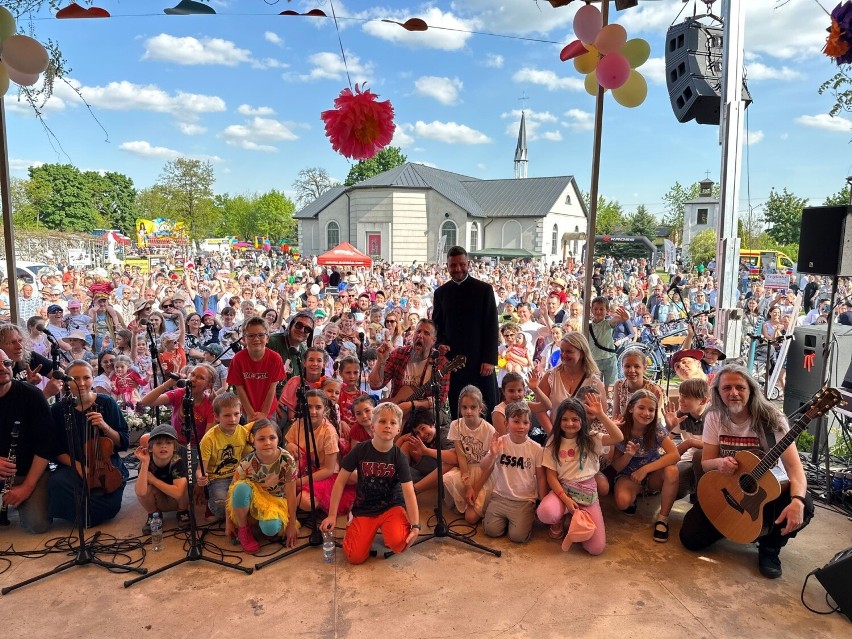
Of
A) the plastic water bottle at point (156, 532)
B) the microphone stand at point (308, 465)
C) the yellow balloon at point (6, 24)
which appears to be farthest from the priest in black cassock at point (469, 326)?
the yellow balloon at point (6, 24)

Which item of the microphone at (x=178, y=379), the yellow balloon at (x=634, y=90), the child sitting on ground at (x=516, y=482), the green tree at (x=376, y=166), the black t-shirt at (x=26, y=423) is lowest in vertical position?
the child sitting on ground at (x=516, y=482)

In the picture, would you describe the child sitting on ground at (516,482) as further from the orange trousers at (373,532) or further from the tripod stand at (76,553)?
the tripod stand at (76,553)

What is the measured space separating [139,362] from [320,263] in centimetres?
1189

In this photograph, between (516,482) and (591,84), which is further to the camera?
(591,84)

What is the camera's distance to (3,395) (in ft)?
10.1

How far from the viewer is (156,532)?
3092 mm

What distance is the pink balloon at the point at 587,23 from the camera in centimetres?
378

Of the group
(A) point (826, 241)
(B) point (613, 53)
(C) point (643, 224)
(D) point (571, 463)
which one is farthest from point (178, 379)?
(C) point (643, 224)

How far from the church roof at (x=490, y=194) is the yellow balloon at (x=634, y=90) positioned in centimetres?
2432

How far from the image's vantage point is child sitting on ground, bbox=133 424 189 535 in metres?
3.11

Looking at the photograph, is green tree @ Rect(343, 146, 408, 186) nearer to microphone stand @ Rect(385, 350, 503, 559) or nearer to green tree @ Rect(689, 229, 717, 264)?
green tree @ Rect(689, 229, 717, 264)

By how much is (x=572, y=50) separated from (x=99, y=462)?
4187 mm

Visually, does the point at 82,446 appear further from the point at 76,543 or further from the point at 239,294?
the point at 239,294

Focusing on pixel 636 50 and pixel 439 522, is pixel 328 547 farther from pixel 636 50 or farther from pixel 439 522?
pixel 636 50
